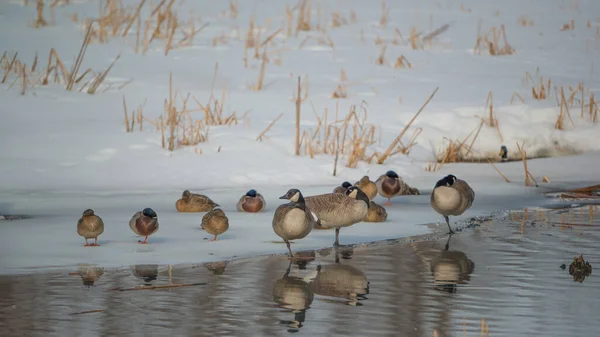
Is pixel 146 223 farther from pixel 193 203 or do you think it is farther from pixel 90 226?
pixel 193 203

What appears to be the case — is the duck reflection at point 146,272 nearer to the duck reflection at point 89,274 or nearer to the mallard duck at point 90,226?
the duck reflection at point 89,274

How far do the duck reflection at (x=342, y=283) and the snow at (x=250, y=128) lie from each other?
1.02 meters

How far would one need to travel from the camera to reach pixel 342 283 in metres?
7.61

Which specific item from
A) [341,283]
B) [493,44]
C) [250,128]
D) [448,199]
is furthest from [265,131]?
[493,44]

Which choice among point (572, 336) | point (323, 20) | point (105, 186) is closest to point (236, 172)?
point (105, 186)

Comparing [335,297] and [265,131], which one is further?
[265,131]

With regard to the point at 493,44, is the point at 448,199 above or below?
below

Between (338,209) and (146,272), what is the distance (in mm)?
2236

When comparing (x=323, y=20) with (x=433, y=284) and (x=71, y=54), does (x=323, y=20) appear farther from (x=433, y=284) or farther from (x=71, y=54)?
(x=433, y=284)

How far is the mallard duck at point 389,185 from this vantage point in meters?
12.2

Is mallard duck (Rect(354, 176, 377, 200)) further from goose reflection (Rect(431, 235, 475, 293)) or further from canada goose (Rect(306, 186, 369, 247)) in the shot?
goose reflection (Rect(431, 235, 475, 293))

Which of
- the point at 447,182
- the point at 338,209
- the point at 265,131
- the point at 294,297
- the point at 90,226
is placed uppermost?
the point at 265,131

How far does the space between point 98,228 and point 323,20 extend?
56.2 ft

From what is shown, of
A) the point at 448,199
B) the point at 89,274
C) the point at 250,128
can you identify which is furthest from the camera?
the point at 250,128
